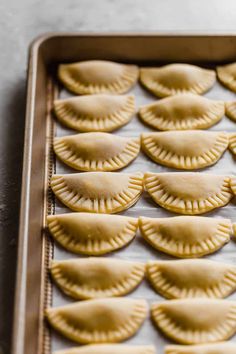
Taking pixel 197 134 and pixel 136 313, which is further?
pixel 197 134

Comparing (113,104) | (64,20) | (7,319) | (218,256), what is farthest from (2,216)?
(64,20)

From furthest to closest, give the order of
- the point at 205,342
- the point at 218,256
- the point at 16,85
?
the point at 16,85 → the point at 218,256 → the point at 205,342

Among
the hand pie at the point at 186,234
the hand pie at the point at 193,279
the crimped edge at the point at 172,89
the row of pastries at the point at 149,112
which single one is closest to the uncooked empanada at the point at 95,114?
the row of pastries at the point at 149,112

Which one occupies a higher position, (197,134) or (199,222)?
(197,134)

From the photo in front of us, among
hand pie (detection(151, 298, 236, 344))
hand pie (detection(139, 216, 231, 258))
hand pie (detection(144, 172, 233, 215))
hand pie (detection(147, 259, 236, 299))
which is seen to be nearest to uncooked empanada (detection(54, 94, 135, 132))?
hand pie (detection(144, 172, 233, 215))

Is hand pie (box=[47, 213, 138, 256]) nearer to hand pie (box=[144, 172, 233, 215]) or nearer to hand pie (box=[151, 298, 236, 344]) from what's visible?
hand pie (box=[144, 172, 233, 215])

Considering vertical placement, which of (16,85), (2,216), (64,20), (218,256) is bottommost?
(218,256)

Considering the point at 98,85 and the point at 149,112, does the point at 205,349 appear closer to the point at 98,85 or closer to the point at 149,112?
the point at 149,112

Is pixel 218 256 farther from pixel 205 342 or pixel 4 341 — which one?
pixel 4 341
